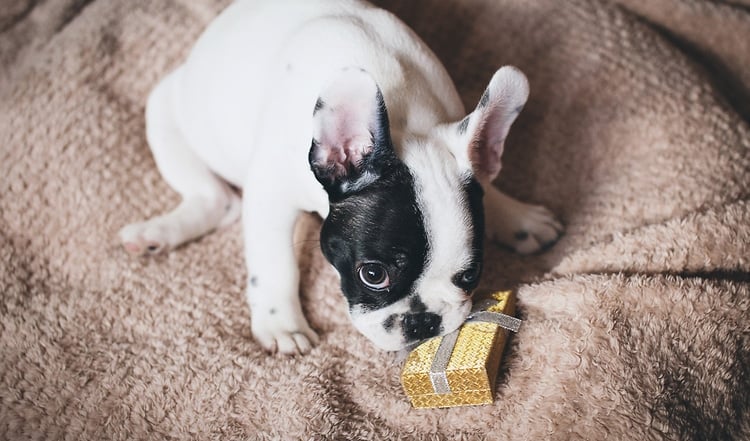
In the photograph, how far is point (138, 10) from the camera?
7.34 ft

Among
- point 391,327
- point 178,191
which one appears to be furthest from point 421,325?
point 178,191

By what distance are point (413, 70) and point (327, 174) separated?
339mm

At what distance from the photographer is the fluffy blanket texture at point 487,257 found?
1.35 m

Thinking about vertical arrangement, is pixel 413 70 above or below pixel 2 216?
above

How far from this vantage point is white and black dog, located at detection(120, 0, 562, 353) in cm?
127

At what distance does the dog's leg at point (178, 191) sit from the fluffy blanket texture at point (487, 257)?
45 mm

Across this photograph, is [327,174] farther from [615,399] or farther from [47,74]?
[47,74]

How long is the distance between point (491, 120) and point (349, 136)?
0.29m

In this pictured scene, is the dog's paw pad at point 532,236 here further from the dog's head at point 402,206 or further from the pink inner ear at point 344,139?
the pink inner ear at point 344,139

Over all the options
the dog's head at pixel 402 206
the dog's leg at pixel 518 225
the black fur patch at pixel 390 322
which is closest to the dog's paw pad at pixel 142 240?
the dog's head at pixel 402 206

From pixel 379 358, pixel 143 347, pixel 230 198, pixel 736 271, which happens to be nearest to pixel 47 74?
pixel 230 198

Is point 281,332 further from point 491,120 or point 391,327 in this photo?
point 491,120

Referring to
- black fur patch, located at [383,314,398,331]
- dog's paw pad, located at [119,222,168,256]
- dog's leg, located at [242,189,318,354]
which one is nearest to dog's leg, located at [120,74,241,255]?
dog's paw pad, located at [119,222,168,256]

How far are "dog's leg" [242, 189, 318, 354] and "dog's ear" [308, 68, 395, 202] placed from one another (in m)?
0.29
